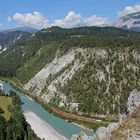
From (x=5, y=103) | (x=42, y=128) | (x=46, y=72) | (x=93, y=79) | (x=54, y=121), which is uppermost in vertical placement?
(x=46, y=72)

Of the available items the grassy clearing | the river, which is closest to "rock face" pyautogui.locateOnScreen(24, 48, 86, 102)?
the river

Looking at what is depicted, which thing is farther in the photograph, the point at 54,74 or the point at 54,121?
the point at 54,74

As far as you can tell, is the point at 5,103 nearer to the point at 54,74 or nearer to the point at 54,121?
the point at 54,121

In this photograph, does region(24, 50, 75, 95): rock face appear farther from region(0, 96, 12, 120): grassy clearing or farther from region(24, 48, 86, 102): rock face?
region(0, 96, 12, 120): grassy clearing

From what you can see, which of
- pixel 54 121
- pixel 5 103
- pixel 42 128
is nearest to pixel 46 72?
pixel 5 103

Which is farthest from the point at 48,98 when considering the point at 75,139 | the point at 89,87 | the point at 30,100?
the point at 75,139
